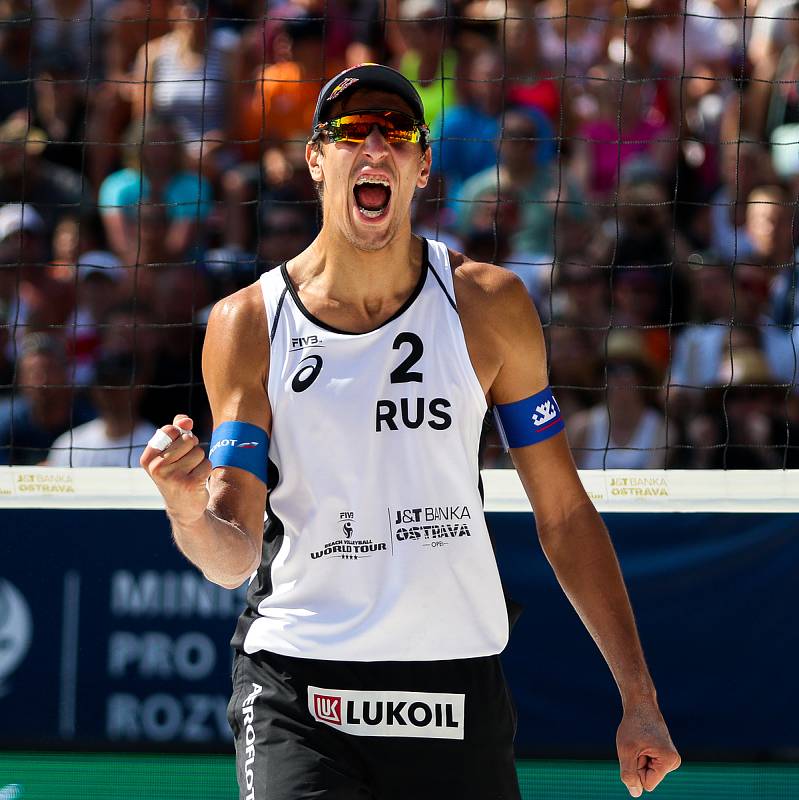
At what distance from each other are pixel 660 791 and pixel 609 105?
407 cm

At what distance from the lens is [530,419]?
283 centimetres

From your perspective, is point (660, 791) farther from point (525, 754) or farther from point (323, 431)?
point (323, 431)

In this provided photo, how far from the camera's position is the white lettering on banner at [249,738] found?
2.59m

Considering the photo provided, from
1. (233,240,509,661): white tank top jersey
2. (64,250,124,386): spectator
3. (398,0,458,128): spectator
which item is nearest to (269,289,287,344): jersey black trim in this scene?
(233,240,509,661): white tank top jersey

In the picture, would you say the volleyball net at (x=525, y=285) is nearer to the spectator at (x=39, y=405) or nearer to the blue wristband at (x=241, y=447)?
the spectator at (x=39, y=405)

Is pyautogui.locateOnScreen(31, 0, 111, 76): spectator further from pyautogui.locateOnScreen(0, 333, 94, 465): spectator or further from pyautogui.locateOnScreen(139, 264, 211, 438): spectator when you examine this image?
pyautogui.locateOnScreen(0, 333, 94, 465): spectator

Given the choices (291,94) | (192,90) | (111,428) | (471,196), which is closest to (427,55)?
(291,94)

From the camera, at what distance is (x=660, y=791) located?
168 inches

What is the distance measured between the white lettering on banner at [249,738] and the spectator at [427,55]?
4885mm

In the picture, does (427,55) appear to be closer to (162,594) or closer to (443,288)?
(162,594)

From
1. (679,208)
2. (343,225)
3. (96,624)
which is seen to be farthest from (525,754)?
(679,208)

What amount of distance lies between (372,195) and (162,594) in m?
2.06

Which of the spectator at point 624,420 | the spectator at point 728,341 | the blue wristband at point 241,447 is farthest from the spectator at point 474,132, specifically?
the blue wristband at point 241,447

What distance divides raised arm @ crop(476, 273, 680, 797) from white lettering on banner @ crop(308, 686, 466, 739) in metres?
0.40
